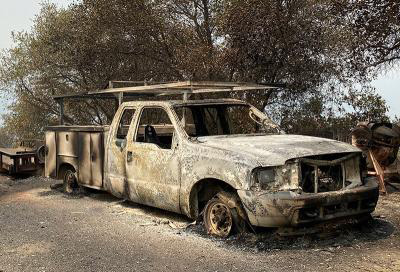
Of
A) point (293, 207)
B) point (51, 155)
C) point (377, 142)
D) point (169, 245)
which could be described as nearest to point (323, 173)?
point (293, 207)

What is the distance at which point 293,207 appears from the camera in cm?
521

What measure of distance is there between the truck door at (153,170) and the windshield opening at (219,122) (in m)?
0.37

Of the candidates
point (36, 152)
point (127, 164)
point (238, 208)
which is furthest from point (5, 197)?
point (238, 208)

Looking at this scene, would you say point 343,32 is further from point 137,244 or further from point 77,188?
point 137,244

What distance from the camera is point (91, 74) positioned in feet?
66.4

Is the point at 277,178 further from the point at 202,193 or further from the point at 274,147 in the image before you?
the point at 202,193

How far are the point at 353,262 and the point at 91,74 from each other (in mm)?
17081

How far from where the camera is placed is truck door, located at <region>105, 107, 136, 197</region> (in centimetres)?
762

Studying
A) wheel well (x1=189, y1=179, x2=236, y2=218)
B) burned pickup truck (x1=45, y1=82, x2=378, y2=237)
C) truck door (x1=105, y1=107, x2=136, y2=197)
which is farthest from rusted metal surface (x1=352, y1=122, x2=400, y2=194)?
truck door (x1=105, y1=107, x2=136, y2=197)

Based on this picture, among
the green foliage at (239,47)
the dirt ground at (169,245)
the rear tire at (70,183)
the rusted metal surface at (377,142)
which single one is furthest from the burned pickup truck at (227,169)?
the green foliage at (239,47)

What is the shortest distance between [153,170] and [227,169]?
1.57 meters

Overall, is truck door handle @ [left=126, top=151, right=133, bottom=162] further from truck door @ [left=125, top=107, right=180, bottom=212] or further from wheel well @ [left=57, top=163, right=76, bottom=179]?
wheel well @ [left=57, top=163, right=76, bottom=179]

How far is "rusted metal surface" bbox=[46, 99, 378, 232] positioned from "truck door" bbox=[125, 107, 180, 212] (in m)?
0.01

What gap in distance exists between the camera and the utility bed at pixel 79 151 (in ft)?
27.6
